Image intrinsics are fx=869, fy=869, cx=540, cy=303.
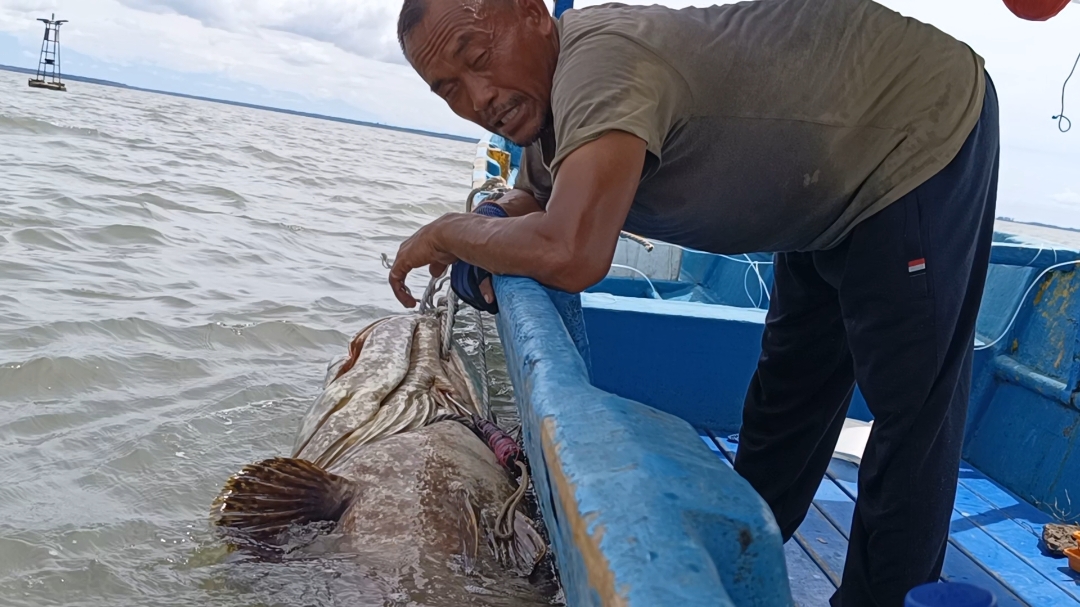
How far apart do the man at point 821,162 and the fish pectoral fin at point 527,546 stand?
81cm

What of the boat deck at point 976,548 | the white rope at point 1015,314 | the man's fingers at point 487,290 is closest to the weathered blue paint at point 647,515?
the man's fingers at point 487,290

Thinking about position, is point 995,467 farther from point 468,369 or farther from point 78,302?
point 78,302

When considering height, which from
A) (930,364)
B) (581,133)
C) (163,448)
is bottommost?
(163,448)

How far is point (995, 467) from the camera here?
376 cm

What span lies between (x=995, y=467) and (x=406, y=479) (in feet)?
8.70

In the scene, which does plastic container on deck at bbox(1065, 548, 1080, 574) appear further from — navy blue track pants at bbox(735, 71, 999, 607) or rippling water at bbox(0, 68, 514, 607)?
rippling water at bbox(0, 68, 514, 607)

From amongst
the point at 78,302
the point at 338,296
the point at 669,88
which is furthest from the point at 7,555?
the point at 338,296

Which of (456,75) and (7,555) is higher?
(456,75)

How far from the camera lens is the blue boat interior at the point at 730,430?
974 mm

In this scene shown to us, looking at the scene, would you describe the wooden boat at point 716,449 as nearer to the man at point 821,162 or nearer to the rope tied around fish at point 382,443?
the man at point 821,162

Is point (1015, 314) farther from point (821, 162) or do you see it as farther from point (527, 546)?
point (527, 546)

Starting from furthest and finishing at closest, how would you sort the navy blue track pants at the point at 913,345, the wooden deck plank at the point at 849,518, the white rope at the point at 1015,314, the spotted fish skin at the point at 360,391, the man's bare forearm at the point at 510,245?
the white rope at the point at 1015,314 < the spotted fish skin at the point at 360,391 < the wooden deck plank at the point at 849,518 < the navy blue track pants at the point at 913,345 < the man's bare forearm at the point at 510,245

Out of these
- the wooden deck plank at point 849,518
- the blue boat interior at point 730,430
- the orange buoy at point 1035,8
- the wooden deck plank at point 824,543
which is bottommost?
the wooden deck plank at point 824,543

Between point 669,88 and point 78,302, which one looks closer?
point 669,88
